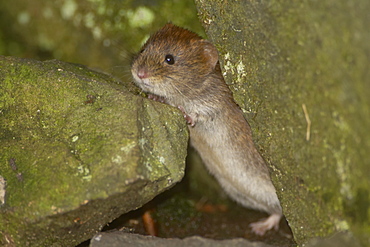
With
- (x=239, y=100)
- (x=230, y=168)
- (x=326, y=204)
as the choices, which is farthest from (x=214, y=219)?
(x=326, y=204)

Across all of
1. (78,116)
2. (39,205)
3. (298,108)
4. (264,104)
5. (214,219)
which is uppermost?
(298,108)

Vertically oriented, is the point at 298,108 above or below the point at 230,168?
above

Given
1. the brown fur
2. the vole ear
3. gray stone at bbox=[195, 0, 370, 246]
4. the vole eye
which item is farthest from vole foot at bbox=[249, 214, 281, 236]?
the vole eye

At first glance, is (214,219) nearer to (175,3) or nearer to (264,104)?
(264,104)

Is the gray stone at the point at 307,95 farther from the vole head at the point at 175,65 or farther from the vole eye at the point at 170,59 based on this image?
the vole eye at the point at 170,59

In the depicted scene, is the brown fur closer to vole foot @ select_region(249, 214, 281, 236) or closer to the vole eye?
the vole eye

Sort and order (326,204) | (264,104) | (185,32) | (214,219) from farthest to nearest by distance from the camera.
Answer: (214,219) < (185,32) < (264,104) < (326,204)

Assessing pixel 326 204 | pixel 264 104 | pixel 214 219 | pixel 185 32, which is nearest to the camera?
pixel 326 204

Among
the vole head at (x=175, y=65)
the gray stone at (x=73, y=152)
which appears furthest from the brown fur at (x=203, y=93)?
the gray stone at (x=73, y=152)
